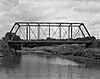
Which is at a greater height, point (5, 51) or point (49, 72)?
→ point (5, 51)

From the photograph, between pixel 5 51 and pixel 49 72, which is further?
pixel 5 51

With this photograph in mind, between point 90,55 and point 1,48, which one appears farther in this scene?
point 1,48

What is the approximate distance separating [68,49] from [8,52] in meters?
41.4

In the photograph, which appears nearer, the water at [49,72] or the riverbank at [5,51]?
the water at [49,72]

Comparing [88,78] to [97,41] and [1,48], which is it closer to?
[97,41]

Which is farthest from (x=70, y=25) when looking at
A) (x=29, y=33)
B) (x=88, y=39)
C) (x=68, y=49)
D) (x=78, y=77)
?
(x=78, y=77)

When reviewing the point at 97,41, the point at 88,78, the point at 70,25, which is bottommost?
the point at 88,78

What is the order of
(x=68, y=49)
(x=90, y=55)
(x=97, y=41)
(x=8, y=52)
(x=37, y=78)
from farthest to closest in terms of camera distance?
(x=68, y=49) → (x=8, y=52) → (x=97, y=41) → (x=90, y=55) → (x=37, y=78)

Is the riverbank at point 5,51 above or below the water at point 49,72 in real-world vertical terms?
above

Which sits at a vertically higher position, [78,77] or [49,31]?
[49,31]

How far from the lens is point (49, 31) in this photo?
12681 centimetres

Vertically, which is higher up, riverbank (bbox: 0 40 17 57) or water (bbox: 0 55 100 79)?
riverbank (bbox: 0 40 17 57)

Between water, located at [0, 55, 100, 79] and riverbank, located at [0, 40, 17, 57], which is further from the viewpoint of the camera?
riverbank, located at [0, 40, 17, 57]

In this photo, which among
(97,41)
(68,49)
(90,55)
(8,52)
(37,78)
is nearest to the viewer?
(37,78)
